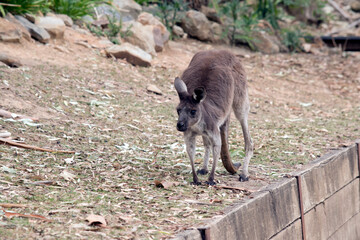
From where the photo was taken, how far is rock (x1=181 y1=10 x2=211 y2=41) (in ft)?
48.9

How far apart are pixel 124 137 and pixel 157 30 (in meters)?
5.96

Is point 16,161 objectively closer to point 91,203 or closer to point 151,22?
point 91,203

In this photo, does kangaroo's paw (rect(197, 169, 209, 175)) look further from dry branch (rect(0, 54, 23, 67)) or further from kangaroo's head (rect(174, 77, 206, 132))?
dry branch (rect(0, 54, 23, 67))

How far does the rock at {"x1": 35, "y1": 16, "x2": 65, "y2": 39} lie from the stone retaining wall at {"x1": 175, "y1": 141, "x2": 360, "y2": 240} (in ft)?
20.1

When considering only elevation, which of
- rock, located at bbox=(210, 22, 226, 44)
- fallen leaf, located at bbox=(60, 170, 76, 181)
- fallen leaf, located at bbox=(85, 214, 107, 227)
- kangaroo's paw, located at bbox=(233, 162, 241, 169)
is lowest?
rock, located at bbox=(210, 22, 226, 44)

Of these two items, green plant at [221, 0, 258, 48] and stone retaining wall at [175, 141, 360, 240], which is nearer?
stone retaining wall at [175, 141, 360, 240]

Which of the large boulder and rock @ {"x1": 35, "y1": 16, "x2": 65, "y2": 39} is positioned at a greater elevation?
rock @ {"x1": 35, "y1": 16, "x2": 65, "y2": 39}

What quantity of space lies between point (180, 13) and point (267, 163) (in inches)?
341

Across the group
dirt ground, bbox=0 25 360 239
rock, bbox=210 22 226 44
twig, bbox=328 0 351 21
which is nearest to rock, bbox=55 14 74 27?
dirt ground, bbox=0 25 360 239

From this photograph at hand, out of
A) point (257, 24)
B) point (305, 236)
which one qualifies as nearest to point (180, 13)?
point (257, 24)

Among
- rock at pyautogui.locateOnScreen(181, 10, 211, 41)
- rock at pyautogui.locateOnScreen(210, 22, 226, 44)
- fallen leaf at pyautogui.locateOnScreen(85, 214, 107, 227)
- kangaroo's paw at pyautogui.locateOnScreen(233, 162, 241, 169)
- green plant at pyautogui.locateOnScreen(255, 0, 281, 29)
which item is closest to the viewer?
fallen leaf at pyautogui.locateOnScreen(85, 214, 107, 227)

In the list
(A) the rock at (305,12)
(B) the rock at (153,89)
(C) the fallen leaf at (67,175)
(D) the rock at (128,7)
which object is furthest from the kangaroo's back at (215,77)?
(A) the rock at (305,12)

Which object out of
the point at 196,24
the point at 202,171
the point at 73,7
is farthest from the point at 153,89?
the point at 196,24

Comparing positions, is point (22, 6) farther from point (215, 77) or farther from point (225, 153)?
point (225, 153)
